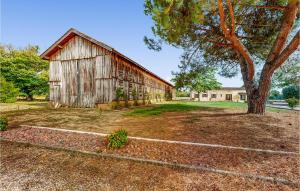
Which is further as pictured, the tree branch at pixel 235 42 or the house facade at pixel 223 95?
the house facade at pixel 223 95

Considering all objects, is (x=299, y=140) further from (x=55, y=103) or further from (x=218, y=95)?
(x=218, y=95)

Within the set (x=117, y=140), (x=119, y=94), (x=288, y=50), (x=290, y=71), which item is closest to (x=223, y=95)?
(x=290, y=71)

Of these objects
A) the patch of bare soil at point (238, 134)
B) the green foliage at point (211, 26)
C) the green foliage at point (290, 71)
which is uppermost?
the green foliage at point (211, 26)

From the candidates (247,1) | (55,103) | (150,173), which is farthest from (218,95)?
(150,173)

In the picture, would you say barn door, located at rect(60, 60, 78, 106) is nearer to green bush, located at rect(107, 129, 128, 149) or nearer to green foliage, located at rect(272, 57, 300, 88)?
green bush, located at rect(107, 129, 128, 149)

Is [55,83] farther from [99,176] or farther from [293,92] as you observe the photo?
[293,92]

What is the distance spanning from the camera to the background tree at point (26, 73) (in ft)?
115

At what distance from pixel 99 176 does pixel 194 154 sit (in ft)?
8.73

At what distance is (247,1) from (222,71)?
28.8 feet

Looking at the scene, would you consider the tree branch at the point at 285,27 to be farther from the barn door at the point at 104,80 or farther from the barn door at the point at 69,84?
the barn door at the point at 69,84

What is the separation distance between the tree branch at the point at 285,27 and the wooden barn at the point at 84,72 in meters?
12.2

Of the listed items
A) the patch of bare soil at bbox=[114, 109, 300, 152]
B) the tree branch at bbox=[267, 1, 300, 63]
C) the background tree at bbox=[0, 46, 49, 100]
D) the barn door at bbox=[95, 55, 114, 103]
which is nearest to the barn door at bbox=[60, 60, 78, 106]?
the barn door at bbox=[95, 55, 114, 103]

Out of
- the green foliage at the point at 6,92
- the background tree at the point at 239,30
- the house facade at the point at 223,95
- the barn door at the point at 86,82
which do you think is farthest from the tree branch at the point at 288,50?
the house facade at the point at 223,95

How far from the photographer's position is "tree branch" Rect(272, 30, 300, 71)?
862 centimetres
